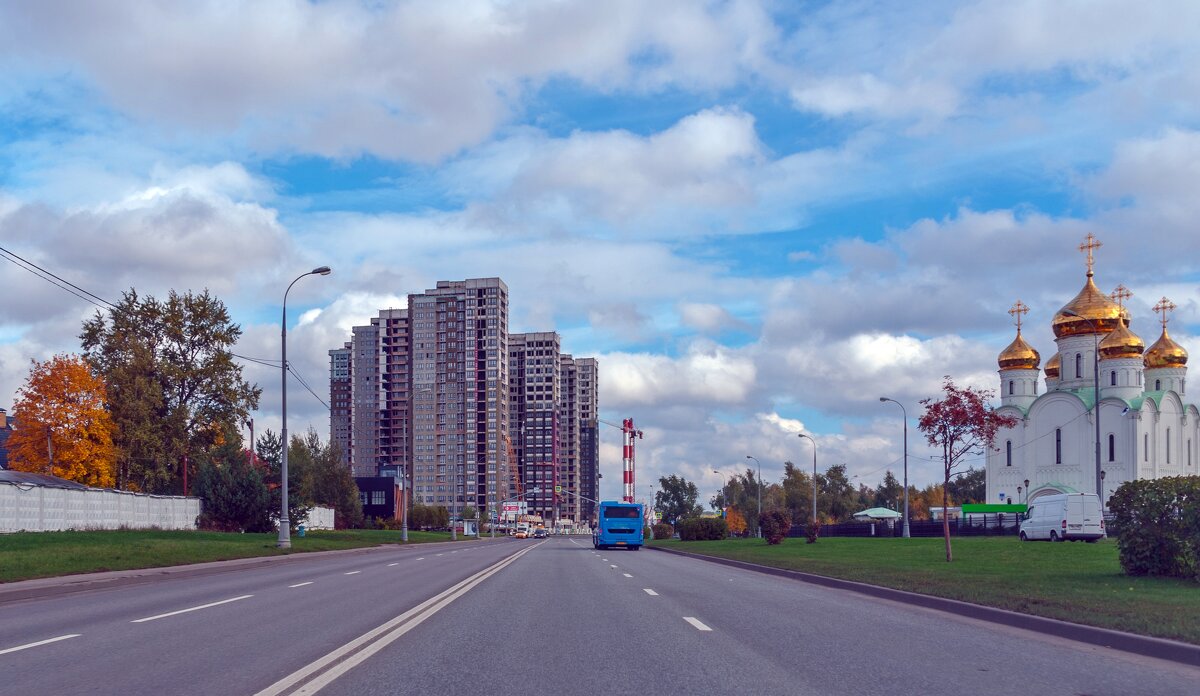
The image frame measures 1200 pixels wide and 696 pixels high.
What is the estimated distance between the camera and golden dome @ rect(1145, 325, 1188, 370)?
88000 millimetres

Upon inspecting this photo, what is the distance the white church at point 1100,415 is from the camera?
82875 millimetres

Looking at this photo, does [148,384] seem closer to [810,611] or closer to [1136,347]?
[810,611]

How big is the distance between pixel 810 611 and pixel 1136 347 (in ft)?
264

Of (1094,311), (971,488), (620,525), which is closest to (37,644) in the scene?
(620,525)

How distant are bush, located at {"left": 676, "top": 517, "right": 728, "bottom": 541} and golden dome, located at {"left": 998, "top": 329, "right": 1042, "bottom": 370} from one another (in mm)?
39479

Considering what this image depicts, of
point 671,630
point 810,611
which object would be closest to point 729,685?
point 671,630

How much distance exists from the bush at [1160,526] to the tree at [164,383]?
179 feet

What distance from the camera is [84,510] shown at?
43.3 metres

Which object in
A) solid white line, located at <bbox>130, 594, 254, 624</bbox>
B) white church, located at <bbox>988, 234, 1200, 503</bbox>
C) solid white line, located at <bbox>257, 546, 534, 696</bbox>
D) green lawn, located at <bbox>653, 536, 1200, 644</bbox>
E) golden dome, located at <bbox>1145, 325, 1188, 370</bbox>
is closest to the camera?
solid white line, located at <bbox>257, 546, 534, 696</bbox>

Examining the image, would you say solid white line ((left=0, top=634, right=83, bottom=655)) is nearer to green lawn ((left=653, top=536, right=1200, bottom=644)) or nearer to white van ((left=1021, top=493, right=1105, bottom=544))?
green lawn ((left=653, top=536, right=1200, bottom=644))

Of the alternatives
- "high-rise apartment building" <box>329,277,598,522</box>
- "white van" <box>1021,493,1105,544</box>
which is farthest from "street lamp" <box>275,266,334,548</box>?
"high-rise apartment building" <box>329,277,598,522</box>

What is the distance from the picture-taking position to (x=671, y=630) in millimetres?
12344

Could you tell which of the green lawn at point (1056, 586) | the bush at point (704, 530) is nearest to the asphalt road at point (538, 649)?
the green lawn at point (1056, 586)

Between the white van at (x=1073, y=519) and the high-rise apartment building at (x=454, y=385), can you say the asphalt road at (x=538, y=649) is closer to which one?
the white van at (x=1073, y=519)
